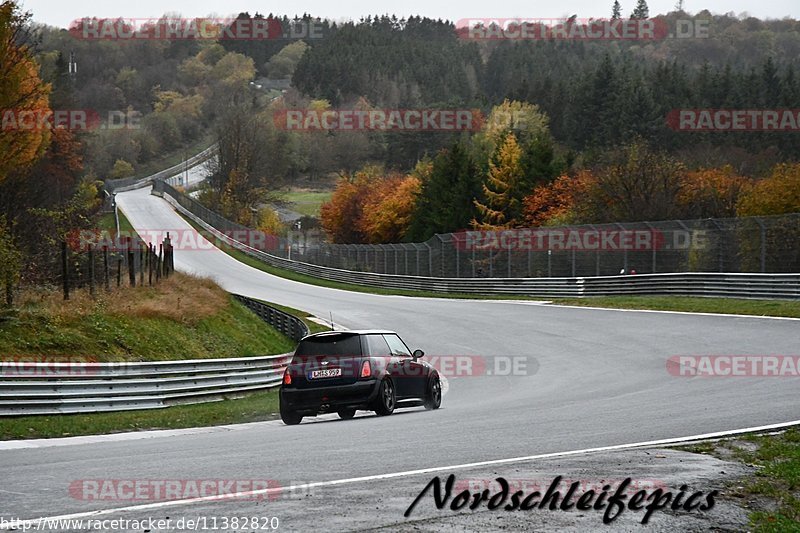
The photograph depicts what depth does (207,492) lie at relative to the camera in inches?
303

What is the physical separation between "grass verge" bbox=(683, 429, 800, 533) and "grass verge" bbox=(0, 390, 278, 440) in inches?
348

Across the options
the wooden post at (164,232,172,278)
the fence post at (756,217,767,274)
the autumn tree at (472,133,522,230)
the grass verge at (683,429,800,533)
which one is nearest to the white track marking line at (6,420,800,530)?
the grass verge at (683,429,800,533)

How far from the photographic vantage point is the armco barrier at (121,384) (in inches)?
625

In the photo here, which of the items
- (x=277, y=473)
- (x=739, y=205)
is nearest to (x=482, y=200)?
(x=739, y=205)

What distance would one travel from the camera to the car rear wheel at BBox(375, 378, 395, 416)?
51.5 ft

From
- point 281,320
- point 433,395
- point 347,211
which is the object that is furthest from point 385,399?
point 347,211

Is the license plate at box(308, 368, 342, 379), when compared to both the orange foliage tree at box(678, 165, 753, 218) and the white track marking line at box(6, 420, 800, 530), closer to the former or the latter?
the white track marking line at box(6, 420, 800, 530)

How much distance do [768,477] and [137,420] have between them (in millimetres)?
10900

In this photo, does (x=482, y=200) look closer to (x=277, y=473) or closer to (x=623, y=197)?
(x=623, y=197)

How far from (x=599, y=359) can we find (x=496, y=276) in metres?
26.5

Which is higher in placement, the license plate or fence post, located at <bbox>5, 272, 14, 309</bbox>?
fence post, located at <bbox>5, 272, 14, 309</bbox>
